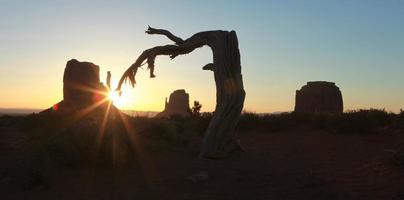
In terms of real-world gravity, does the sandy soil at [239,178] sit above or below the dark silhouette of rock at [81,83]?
below

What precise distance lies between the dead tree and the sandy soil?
1.48ft

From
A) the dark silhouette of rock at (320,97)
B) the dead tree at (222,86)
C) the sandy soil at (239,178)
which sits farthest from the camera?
the dark silhouette of rock at (320,97)

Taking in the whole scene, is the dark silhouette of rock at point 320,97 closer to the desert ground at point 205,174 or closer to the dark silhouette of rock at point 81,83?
the dark silhouette of rock at point 81,83

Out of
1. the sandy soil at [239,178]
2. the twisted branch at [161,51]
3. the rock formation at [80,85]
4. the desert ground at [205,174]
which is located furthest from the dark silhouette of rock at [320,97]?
the twisted branch at [161,51]

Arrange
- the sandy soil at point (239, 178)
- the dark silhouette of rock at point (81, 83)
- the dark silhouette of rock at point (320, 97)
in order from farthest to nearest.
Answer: the dark silhouette of rock at point (81, 83), the dark silhouette of rock at point (320, 97), the sandy soil at point (239, 178)

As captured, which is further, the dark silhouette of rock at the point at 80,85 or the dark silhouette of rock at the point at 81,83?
the dark silhouette of rock at the point at 81,83

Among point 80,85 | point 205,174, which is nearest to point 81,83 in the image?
point 80,85

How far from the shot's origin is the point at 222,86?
12.1 meters

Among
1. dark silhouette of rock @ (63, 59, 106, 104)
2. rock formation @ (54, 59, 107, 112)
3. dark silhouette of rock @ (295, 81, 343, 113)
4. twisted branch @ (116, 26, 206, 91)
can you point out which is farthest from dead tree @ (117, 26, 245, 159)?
dark silhouette of rock @ (63, 59, 106, 104)

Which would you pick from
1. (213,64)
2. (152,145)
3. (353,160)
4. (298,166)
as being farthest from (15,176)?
(353,160)

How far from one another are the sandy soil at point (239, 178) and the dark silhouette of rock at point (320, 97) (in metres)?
49.8

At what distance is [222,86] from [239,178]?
9.06 ft

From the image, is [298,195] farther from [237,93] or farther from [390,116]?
[390,116]

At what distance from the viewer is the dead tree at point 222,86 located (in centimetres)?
1197
